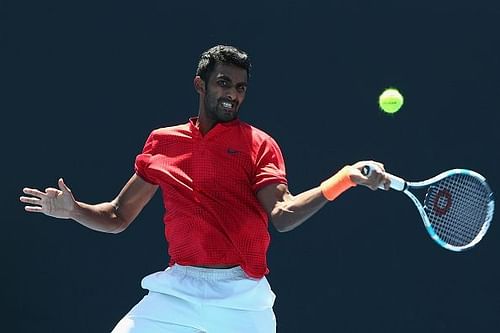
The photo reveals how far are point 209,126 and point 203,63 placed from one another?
0.27m

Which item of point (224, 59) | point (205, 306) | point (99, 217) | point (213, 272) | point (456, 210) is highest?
point (224, 59)

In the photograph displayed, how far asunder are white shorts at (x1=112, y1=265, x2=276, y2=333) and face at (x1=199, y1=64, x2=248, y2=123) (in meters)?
0.62

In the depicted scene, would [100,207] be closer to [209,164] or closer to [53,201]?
[53,201]

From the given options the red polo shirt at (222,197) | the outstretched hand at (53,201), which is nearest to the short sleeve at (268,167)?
the red polo shirt at (222,197)

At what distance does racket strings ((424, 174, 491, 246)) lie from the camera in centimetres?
408

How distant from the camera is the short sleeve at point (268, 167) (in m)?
4.02

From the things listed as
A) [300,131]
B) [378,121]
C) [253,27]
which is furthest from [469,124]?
[253,27]

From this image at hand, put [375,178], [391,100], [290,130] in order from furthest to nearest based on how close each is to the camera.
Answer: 1. [290,130]
2. [391,100]
3. [375,178]

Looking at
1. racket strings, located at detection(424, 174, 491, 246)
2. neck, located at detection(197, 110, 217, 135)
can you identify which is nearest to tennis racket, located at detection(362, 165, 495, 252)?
racket strings, located at detection(424, 174, 491, 246)

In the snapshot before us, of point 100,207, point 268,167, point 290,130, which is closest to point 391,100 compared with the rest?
point 290,130

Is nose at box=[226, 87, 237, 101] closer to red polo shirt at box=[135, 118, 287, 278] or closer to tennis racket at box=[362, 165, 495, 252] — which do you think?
red polo shirt at box=[135, 118, 287, 278]

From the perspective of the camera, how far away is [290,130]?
554cm

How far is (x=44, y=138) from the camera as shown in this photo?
18.3 feet

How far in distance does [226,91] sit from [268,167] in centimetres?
37
